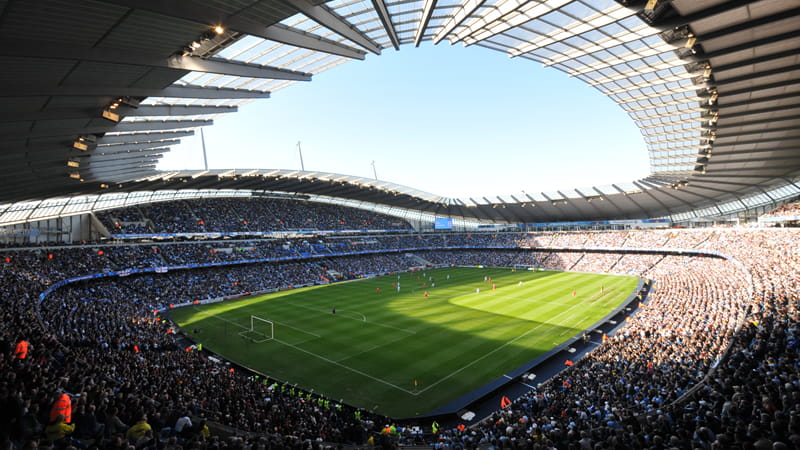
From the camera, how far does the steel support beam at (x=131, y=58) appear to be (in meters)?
8.26

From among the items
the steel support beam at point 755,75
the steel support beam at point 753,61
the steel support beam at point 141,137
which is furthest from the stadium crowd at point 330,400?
the steel support beam at point 753,61

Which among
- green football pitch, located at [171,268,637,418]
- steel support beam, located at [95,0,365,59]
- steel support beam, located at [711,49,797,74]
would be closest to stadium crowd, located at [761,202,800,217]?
green football pitch, located at [171,268,637,418]

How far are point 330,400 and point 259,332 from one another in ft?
47.7

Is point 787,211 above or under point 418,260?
above

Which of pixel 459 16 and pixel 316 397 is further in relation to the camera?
pixel 316 397

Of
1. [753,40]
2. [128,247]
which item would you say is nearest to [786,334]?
[753,40]

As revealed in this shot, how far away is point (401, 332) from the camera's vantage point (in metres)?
31.2

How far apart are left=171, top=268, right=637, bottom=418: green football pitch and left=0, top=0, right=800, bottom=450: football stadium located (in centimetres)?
26

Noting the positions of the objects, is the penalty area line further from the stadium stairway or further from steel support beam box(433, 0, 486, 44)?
the stadium stairway

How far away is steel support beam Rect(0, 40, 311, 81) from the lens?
8.26 m

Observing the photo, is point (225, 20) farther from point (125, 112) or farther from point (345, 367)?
point (345, 367)

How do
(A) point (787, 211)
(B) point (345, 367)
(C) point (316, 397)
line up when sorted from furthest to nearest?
(A) point (787, 211) < (B) point (345, 367) < (C) point (316, 397)

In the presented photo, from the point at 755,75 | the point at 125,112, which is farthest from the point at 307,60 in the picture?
the point at 755,75

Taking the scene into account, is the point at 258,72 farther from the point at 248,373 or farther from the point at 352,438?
the point at 248,373
